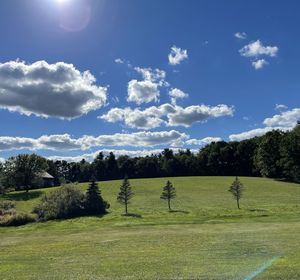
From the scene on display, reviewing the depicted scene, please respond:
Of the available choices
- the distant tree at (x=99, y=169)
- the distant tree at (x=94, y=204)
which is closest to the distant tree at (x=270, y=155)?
the distant tree at (x=94, y=204)

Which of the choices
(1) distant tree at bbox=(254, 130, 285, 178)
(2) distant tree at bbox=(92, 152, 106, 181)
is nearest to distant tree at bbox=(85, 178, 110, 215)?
(1) distant tree at bbox=(254, 130, 285, 178)

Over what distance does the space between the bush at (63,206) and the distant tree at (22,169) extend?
43.1 m

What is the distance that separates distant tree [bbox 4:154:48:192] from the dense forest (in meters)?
0.22

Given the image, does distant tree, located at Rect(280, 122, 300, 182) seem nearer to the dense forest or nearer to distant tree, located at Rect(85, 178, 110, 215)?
the dense forest

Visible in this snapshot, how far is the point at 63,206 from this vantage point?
163ft

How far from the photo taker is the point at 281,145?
298ft

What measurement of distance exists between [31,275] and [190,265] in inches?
207

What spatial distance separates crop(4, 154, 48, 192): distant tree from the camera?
9319cm

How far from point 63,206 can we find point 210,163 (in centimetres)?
8730

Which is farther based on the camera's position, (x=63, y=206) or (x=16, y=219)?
(x=63, y=206)

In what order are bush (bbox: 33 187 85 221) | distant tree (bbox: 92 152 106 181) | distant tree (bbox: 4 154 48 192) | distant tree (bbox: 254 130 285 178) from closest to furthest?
bush (bbox: 33 187 85 221), distant tree (bbox: 4 154 48 192), distant tree (bbox: 254 130 285 178), distant tree (bbox: 92 152 106 181)

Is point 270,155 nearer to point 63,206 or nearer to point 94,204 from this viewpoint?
point 94,204

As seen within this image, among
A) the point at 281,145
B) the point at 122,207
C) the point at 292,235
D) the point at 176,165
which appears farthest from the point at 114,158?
the point at 292,235

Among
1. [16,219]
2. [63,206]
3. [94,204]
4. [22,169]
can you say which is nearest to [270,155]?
[22,169]
